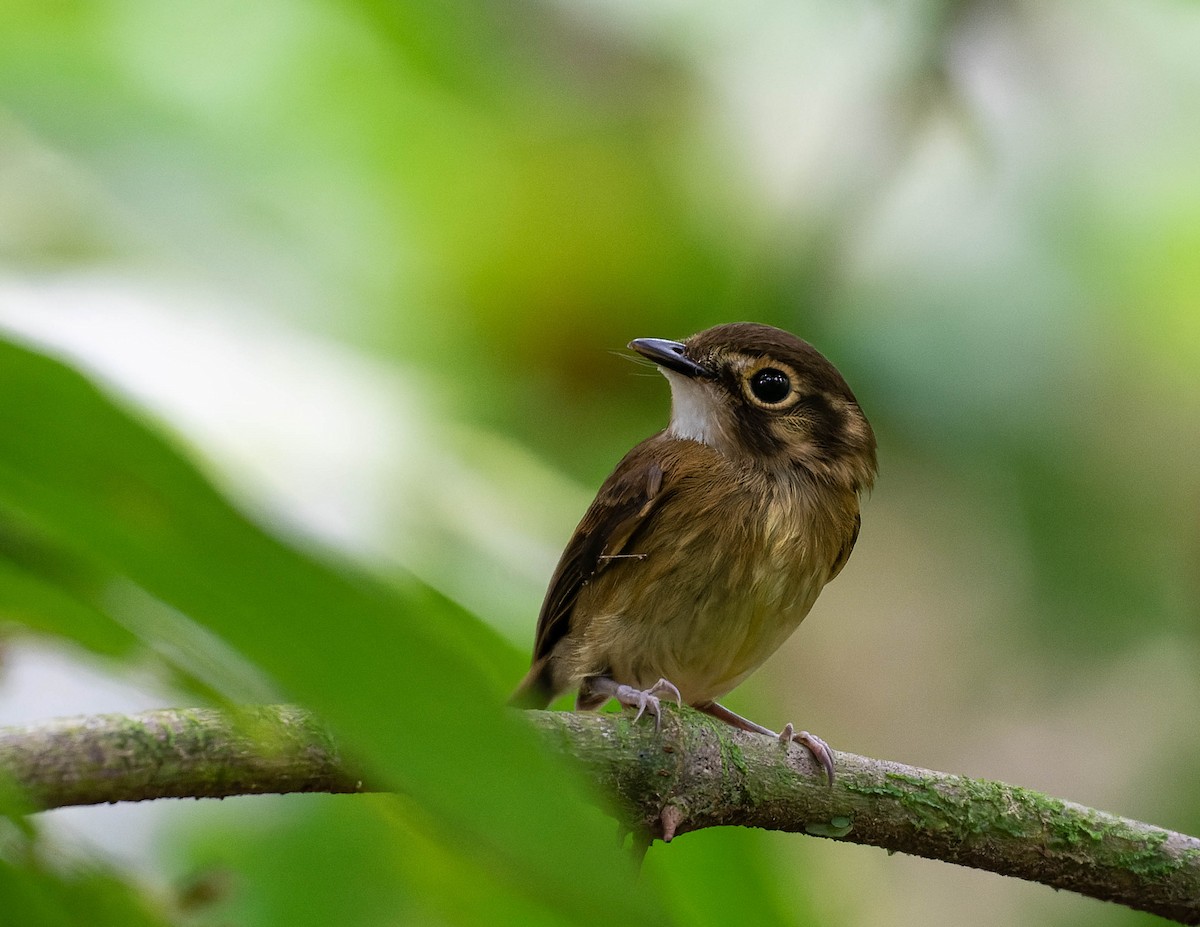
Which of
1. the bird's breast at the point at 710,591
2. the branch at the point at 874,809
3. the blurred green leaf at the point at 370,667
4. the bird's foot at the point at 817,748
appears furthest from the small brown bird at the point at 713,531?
the blurred green leaf at the point at 370,667

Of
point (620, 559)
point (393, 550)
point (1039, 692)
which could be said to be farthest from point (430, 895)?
point (1039, 692)

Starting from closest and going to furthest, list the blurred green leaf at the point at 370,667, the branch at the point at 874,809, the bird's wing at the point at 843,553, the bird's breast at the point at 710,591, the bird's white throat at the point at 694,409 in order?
the blurred green leaf at the point at 370,667 < the branch at the point at 874,809 < the bird's breast at the point at 710,591 < the bird's wing at the point at 843,553 < the bird's white throat at the point at 694,409

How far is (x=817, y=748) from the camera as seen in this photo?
2.88 m

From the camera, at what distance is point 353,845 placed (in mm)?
2578

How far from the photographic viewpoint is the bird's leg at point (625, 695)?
9.29 feet

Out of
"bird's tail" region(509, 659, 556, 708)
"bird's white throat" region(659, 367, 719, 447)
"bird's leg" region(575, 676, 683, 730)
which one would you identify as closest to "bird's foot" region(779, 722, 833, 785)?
"bird's leg" region(575, 676, 683, 730)

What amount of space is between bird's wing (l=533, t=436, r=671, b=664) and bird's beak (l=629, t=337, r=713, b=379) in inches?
11.6

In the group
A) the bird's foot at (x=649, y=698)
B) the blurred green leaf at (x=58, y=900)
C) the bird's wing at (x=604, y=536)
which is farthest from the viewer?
the bird's wing at (x=604, y=536)

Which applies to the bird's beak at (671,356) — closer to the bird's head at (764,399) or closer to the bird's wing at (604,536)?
the bird's head at (764,399)

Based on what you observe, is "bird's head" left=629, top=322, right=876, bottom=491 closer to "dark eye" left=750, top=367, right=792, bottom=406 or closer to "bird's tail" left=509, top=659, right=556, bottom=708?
"dark eye" left=750, top=367, right=792, bottom=406

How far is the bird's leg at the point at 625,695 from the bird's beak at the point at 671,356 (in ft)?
3.32

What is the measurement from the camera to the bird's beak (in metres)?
4.17

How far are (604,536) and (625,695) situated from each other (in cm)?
69

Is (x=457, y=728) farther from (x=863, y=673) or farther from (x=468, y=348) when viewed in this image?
(x=863, y=673)
